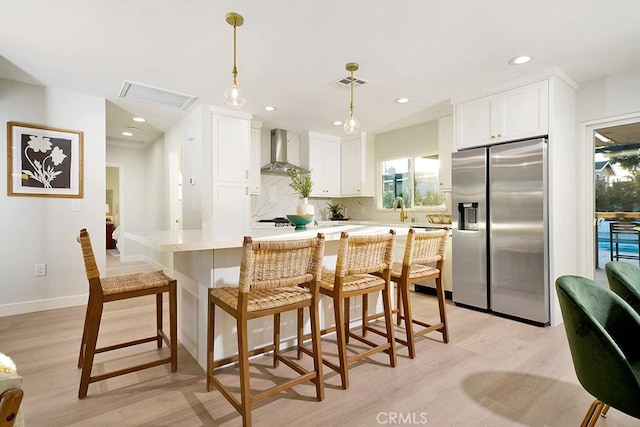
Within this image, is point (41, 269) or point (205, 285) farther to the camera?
point (41, 269)

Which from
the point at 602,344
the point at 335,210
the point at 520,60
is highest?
the point at 520,60

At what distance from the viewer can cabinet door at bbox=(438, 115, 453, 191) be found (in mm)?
4145

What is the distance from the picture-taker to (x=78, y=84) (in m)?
3.37

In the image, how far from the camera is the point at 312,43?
255cm

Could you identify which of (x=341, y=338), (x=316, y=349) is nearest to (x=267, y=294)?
(x=316, y=349)

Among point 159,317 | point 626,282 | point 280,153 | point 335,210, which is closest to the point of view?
point 626,282

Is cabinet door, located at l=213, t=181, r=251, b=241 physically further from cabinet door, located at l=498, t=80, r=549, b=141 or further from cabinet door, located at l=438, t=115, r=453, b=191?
cabinet door, located at l=498, t=80, r=549, b=141

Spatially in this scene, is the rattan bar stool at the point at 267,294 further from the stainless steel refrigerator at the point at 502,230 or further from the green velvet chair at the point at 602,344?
the stainless steel refrigerator at the point at 502,230

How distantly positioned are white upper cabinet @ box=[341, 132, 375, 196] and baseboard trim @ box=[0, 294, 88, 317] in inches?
158

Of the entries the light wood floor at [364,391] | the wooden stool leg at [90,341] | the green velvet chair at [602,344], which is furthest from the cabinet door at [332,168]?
the green velvet chair at [602,344]

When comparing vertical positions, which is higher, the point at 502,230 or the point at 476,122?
the point at 476,122

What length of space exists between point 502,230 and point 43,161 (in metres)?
4.90

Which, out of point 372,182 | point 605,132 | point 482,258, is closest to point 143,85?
point 372,182

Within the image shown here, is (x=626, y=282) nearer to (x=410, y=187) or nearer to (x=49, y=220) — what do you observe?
(x=410, y=187)
